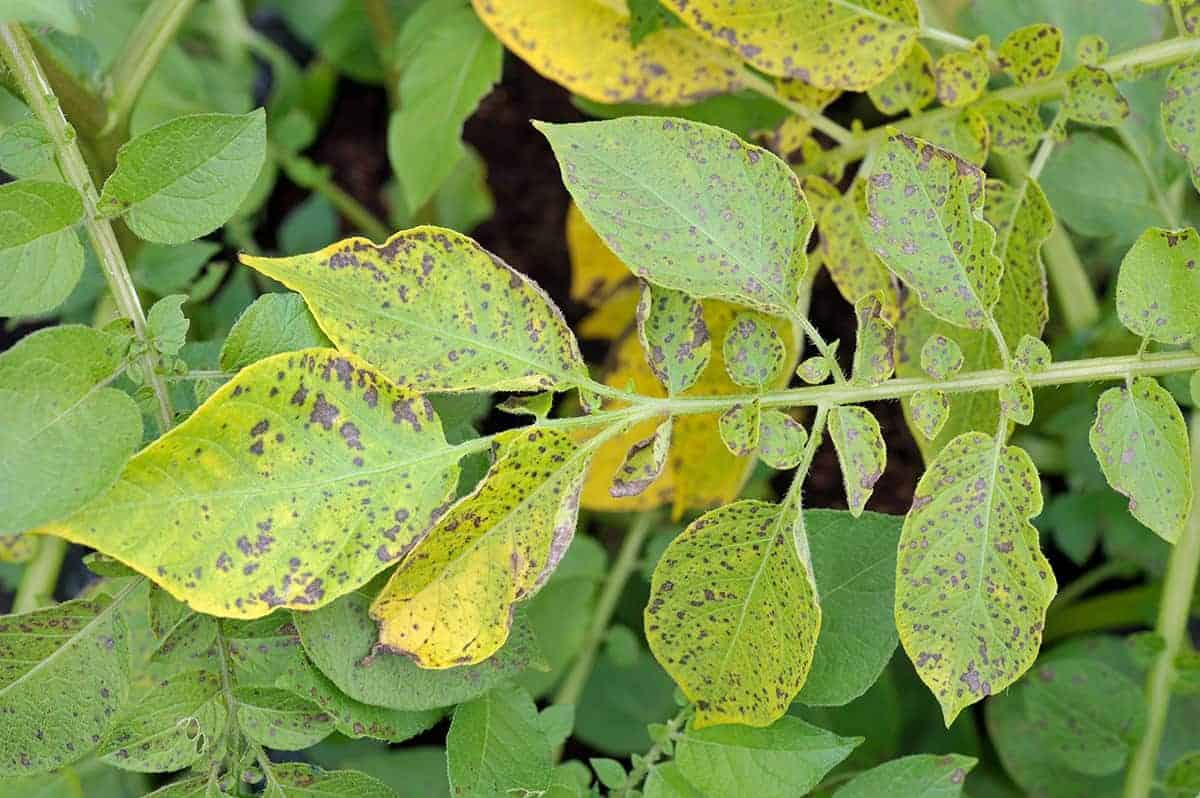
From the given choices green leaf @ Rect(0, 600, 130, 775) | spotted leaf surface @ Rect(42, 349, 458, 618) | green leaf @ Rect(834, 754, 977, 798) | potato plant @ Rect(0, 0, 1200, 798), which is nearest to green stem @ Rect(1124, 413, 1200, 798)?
potato plant @ Rect(0, 0, 1200, 798)

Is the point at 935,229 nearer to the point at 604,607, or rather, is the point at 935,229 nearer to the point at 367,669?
the point at 367,669

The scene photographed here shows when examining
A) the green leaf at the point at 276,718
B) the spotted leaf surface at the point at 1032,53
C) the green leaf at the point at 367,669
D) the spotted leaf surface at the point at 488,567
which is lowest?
the green leaf at the point at 276,718

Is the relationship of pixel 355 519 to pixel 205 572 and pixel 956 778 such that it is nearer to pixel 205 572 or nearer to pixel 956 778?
pixel 205 572

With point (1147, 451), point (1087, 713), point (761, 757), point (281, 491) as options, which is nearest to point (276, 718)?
point (281, 491)

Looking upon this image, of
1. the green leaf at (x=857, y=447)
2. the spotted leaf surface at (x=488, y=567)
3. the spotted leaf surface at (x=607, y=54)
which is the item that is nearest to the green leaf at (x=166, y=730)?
the spotted leaf surface at (x=488, y=567)

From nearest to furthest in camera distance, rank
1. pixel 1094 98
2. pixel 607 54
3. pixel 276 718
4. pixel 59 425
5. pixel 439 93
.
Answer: pixel 59 425 → pixel 276 718 → pixel 1094 98 → pixel 607 54 → pixel 439 93

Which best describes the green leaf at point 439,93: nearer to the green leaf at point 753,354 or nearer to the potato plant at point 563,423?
the potato plant at point 563,423

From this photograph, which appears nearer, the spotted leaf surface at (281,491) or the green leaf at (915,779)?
the spotted leaf surface at (281,491)
